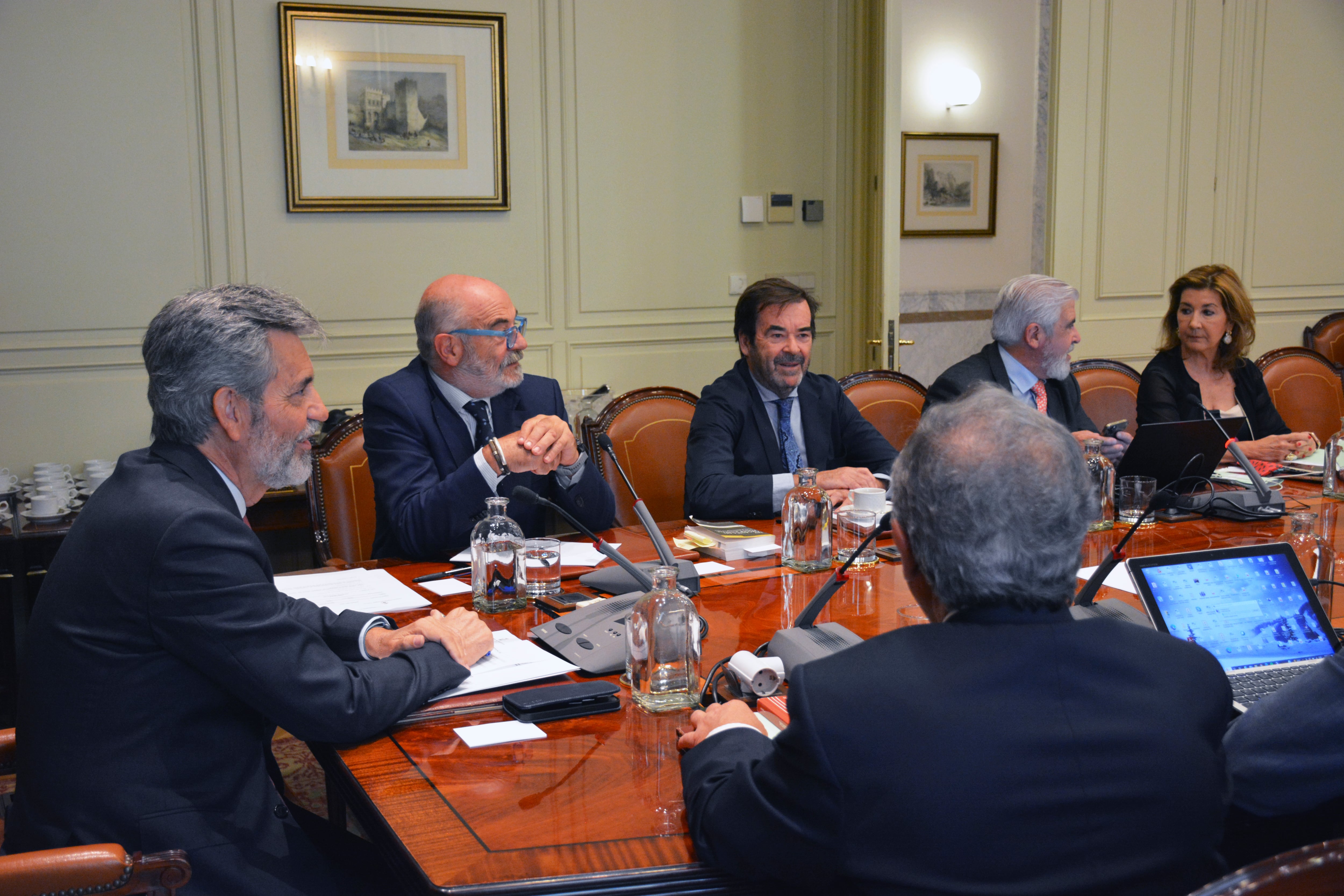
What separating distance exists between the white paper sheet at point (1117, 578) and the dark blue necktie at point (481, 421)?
1383mm

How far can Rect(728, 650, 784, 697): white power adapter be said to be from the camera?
153 cm

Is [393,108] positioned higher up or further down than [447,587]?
higher up

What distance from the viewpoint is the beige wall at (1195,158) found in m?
5.22

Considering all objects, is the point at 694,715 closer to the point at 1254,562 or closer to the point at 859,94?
the point at 1254,562

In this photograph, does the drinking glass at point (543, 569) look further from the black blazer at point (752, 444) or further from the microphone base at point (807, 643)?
the black blazer at point (752, 444)

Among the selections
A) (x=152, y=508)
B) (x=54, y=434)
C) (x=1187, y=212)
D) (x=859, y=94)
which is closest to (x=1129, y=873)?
(x=152, y=508)

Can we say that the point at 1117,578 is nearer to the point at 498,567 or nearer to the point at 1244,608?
the point at 1244,608

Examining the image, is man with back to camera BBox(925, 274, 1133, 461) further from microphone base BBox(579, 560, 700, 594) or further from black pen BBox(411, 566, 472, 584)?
black pen BBox(411, 566, 472, 584)

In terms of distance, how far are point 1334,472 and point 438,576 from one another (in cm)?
225

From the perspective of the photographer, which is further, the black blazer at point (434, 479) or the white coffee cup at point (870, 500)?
the white coffee cup at point (870, 500)

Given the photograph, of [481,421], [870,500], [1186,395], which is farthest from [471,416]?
[1186,395]

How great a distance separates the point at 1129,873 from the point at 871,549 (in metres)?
1.38

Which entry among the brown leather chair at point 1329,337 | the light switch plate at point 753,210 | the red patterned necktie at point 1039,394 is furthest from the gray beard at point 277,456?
the brown leather chair at point 1329,337

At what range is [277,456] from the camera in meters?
1.57
